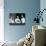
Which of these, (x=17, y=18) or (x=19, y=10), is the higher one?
(x=19, y=10)

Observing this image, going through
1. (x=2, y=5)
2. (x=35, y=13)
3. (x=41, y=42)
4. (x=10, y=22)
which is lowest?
(x=41, y=42)

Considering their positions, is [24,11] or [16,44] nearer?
[16,44]

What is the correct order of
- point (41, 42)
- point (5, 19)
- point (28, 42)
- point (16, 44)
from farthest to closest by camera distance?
point (5, 19) → point (16, 44) → point (28, 42) → point (41, 42)

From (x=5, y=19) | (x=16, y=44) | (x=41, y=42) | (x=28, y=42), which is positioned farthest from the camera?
(x=5, y=19)

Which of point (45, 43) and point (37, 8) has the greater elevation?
point (37, 8)

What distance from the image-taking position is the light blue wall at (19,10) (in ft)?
17.2

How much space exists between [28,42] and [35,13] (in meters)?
2.44

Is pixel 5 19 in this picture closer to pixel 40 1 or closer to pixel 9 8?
pixel 9 8

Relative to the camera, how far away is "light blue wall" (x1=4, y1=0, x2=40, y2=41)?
5.24 metres

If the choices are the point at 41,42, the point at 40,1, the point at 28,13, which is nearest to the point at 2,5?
the point at 28,13

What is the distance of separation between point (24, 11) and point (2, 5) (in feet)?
2.88

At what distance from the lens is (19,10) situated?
208 inches

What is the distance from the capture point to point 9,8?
524cm

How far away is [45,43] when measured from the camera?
2.46 metres
